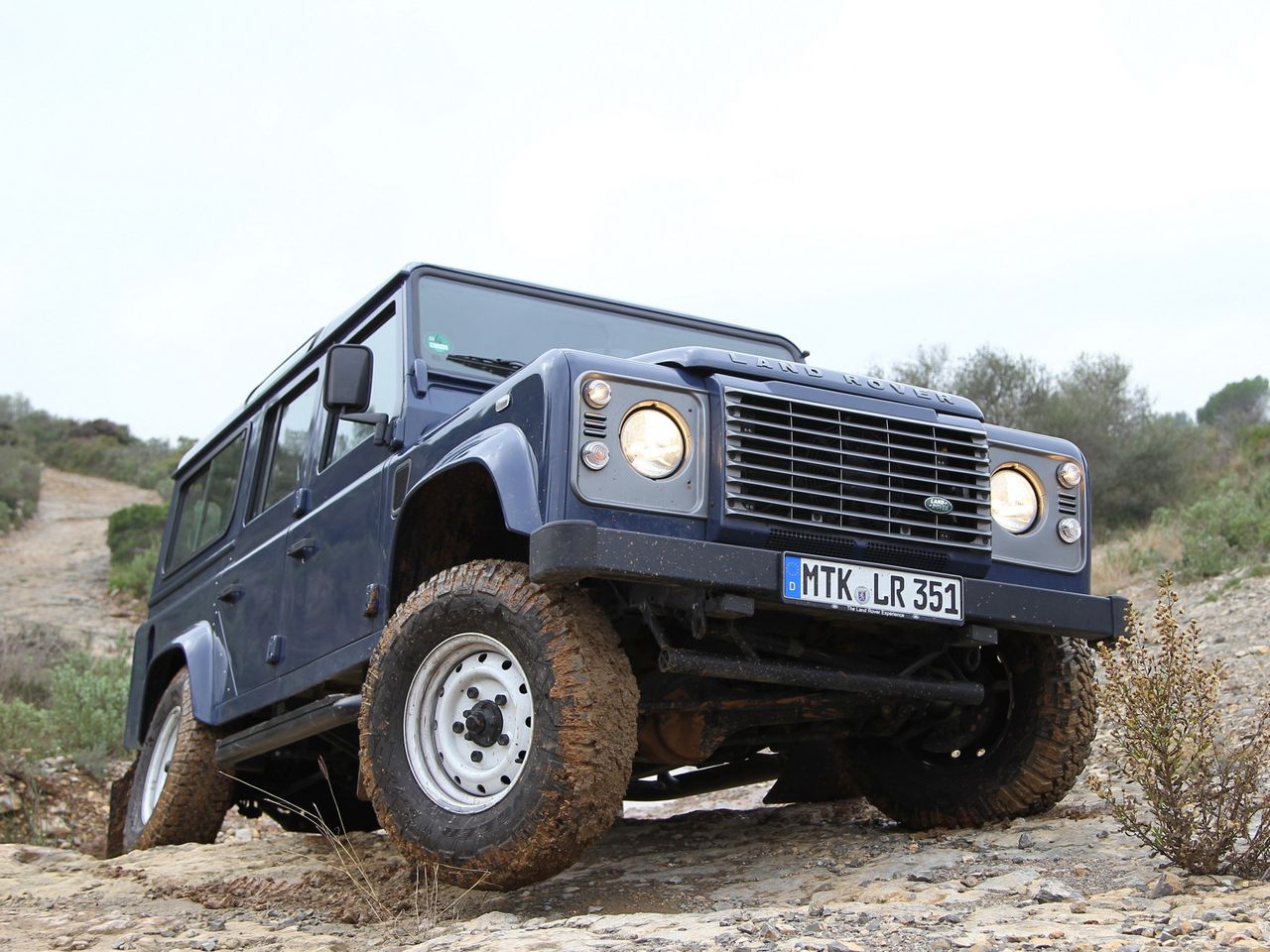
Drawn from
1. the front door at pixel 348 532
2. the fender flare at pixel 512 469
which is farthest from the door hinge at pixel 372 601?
the fender flare at pixel 512 469

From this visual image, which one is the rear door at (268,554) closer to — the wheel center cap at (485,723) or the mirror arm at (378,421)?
the mirror arm at (378,421)

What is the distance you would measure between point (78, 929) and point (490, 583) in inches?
74.0

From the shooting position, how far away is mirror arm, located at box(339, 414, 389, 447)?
4.70m

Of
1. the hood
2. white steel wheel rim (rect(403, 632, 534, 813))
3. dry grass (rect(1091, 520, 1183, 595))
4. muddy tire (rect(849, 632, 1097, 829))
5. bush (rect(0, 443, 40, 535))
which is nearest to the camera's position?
white steel wheel rim (rect(403, 632, 534, 813))

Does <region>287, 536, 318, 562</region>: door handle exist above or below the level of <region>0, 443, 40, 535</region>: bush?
below

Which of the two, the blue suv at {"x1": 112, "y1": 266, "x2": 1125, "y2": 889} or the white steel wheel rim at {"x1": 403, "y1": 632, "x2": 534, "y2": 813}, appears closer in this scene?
the blue suv at {"x1": 112, "y1": 266, "x2": 1125, "y2": 889}

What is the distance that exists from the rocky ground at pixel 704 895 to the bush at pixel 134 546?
54.0ft

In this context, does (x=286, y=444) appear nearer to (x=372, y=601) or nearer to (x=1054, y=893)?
(x=372, y=601)

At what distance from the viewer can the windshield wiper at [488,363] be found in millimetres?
4867

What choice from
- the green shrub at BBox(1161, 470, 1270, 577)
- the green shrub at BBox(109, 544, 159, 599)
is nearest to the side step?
the green shrub at BBox(1161, 470, 1270, 577)

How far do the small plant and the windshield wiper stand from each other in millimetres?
2262

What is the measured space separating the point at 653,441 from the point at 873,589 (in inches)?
29.0

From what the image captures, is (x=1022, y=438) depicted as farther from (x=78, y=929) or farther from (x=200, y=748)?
A: (x=200, y=748)

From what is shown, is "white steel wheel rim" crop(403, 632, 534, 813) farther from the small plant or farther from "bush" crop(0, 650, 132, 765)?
"bush" crop(0, 650, 132, 765)
